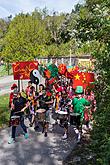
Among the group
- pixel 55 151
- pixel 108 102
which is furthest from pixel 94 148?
pixel 55 151

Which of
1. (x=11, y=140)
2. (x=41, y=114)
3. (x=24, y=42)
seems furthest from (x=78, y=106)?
(x=24, y=42)

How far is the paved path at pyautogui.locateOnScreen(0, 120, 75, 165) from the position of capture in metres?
9.59

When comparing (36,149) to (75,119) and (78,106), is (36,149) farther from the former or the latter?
(78,106)

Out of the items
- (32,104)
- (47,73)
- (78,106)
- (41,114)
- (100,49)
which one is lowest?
(41,114)

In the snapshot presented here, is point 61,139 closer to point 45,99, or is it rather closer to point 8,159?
point 45,99

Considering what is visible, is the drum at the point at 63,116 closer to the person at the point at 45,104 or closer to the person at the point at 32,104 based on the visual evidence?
the person at the point at 45,104

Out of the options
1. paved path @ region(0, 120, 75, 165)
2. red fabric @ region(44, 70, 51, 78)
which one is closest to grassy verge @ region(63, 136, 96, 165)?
paved path @ region(0, 120, 75, 165)

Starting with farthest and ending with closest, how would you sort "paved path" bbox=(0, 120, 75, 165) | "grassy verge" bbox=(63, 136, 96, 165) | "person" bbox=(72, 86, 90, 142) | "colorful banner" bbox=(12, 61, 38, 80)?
"colorful banner" bbox=(12, 61, 38, 80)
"person" bbox=(72, 86, 90, 142)
"paved path" bbox=(0, 120, 75, 165)
"grassy verge" bbox=(63, 136, 96, 165)

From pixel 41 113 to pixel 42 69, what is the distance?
745cm

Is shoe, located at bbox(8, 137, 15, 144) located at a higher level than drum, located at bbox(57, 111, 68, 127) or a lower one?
lower

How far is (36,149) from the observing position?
10.6 meters

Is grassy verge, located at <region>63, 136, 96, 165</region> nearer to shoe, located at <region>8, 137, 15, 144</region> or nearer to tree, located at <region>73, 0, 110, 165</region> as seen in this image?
shoe, located at <region>8, 137, 15, 144</region>

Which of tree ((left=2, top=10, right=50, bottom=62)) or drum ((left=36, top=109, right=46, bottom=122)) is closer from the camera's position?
drum ((left=36, top=109, right=46, bottom=122))

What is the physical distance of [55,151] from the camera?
10.6 m
